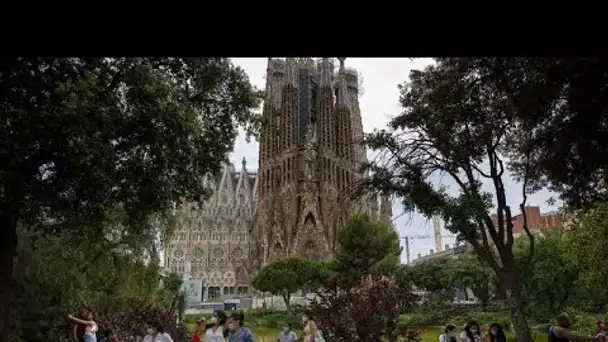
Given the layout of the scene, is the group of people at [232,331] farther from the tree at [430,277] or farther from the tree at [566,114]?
the tree at [430,277]

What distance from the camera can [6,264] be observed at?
1203 centimetres

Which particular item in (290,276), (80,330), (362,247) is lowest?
(80,330)

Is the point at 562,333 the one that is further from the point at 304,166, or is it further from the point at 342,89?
the point at 342,89

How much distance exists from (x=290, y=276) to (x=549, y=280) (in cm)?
2520

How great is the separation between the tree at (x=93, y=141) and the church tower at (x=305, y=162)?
2080 inches

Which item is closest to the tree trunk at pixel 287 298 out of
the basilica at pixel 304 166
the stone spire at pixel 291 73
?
the basilica at pixel 304 166

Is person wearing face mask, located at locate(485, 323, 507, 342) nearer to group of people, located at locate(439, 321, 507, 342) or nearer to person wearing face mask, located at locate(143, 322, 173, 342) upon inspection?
group of people, located at locate(439, 321, 507, 342)

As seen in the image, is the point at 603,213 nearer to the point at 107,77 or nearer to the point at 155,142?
the point at 155,142

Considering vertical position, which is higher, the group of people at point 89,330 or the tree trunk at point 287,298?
the tree trunk at point 287,298

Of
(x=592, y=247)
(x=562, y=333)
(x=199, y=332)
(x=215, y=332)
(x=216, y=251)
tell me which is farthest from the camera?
(x=216, y=251)

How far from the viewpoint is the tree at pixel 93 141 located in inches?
446

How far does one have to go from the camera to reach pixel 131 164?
12.8m

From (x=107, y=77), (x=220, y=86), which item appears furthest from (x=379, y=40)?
(x=220, y=86)

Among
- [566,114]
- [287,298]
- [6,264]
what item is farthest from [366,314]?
[287,298]
